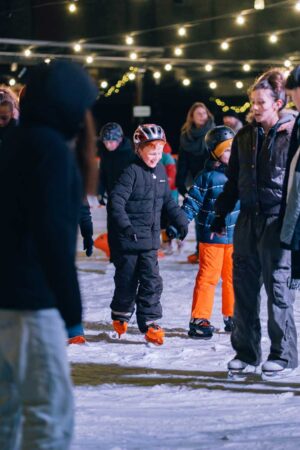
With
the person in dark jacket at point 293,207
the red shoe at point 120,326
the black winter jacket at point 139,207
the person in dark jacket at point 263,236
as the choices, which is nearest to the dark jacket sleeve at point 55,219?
the person in dark jacket at point 293,207

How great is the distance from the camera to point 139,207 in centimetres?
803

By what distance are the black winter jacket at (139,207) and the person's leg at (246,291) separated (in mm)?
1407

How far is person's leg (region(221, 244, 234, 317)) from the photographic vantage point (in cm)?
840

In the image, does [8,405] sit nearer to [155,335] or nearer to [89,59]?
[155,335]

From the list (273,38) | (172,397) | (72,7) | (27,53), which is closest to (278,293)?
(172,397)

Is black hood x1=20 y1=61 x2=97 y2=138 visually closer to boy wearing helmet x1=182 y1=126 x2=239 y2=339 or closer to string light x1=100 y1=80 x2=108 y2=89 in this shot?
boy wearing helmet x1=182 y1=126 x2=239 y2=339

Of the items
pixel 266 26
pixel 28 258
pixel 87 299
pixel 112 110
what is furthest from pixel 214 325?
pixel 112 110

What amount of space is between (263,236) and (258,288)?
35cm

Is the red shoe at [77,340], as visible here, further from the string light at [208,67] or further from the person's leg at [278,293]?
the string light at [208,67]

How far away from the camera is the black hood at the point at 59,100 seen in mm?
3498

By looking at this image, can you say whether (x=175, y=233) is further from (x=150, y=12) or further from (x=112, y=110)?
(x=112, y=110)

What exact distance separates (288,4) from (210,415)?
14892 mm

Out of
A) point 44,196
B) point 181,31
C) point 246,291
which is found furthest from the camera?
point 181,31

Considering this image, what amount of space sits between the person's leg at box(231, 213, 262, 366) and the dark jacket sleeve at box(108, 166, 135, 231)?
137cm
